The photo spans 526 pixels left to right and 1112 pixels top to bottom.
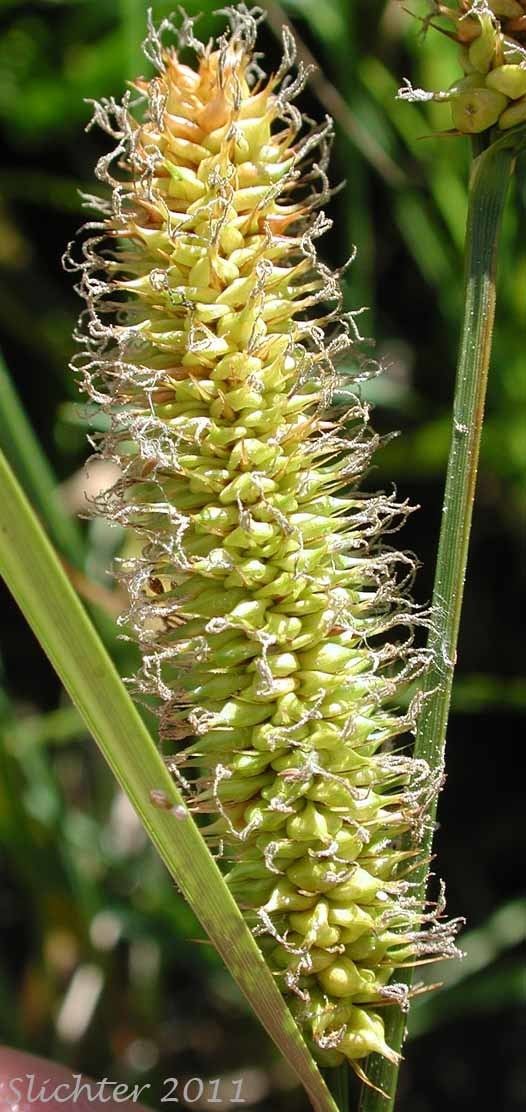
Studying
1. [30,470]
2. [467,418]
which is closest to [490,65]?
[467,418]

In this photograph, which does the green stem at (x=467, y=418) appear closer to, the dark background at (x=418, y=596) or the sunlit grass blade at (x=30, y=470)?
the sunlit grass blade at (x=30, y=470)

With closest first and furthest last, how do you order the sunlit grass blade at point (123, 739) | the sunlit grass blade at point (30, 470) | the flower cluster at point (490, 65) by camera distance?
the sunlit grass blade at point (123, 739), the flower cluster at point (490, 65), the sunlit grass blade at point (30, 470)

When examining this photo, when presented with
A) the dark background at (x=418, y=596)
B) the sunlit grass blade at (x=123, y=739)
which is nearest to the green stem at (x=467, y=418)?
the sunlit grass blade at (x=123, y=739)

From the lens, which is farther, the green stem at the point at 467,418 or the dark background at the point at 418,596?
the dark background at the point at 418,596

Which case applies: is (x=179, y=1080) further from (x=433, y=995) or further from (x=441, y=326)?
(x=441, y=326)

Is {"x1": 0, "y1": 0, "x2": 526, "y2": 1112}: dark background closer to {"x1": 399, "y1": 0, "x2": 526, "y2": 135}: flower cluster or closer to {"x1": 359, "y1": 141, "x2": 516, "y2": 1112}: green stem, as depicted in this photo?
{"x1": 359, "y1": 141, "x2": 516, "y2": 1112}: green stem

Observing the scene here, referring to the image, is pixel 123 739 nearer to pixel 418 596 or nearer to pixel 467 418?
pixel 467 418

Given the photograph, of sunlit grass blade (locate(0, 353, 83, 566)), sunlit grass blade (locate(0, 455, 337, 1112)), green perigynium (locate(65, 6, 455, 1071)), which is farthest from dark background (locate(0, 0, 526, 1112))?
sunlit grass blade (locate(0, 455, 337, 1112))
